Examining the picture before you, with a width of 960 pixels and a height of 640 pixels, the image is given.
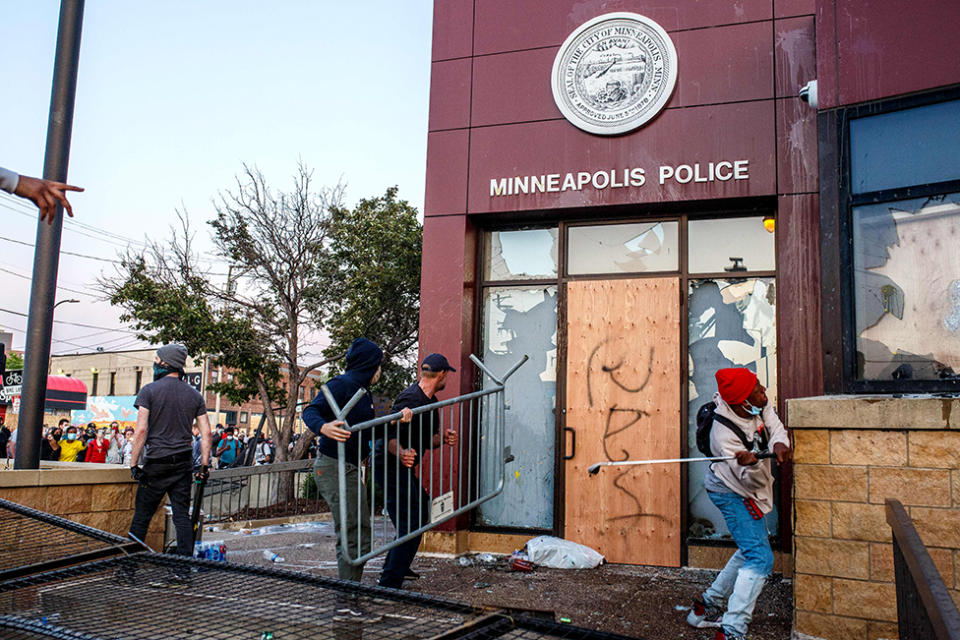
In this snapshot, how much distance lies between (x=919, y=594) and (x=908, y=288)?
408 centimetres

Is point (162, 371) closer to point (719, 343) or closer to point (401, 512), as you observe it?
point (401, 512)

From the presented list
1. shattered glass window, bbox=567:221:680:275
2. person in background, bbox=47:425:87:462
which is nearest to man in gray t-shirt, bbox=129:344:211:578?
shattered glass window, bbox=567:221:680:275

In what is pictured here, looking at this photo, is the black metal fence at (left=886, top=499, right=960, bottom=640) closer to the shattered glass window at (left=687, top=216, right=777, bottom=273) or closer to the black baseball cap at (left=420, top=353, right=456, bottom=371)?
the black baseball cap at (left=420, top=353, right=456, bottom=371)

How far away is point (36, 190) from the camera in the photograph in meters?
2.91

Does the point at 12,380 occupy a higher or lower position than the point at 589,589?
higher

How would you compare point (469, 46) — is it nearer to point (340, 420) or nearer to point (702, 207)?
point (702, 207)

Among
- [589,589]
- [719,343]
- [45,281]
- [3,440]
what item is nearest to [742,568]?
[589,589]

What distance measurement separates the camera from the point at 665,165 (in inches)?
297

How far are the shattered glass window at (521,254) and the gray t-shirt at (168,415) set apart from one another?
3.36 metres

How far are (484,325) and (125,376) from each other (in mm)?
62923

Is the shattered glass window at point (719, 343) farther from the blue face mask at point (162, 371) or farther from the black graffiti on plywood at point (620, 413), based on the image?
the blue face mask at point (162, 371)

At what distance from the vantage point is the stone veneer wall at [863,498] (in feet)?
14.8

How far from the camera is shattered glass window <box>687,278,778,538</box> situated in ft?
23.8

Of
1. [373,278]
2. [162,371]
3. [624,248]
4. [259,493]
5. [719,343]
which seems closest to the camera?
[162,371]
